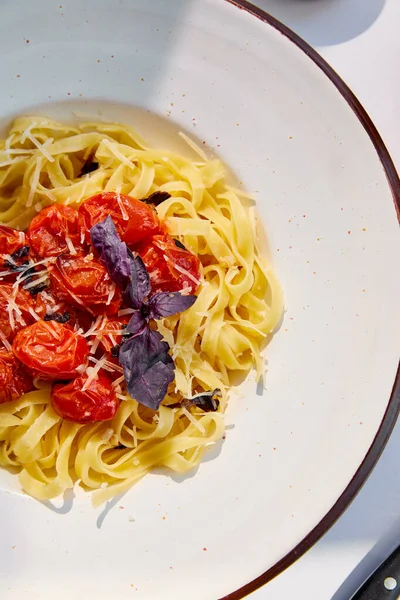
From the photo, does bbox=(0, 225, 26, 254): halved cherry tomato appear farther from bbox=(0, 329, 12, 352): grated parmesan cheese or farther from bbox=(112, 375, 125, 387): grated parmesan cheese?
bbox=(112, 375, 125, 387): grated parmesan cheese

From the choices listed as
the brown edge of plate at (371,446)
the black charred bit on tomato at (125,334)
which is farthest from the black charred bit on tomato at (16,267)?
the brown edge of plate at (371,446)

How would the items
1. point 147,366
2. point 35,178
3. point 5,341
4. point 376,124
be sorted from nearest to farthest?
point 147,366
point 5,341
point 35,178
point 376,124

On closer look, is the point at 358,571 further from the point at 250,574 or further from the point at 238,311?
the point at 238,311

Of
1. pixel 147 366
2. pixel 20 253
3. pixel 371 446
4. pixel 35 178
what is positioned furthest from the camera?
pixel 35 178

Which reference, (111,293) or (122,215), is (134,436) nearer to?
(111,293)

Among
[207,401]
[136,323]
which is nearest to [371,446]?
[207,401]

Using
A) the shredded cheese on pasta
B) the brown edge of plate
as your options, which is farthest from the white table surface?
the shredded cheese on pasta
